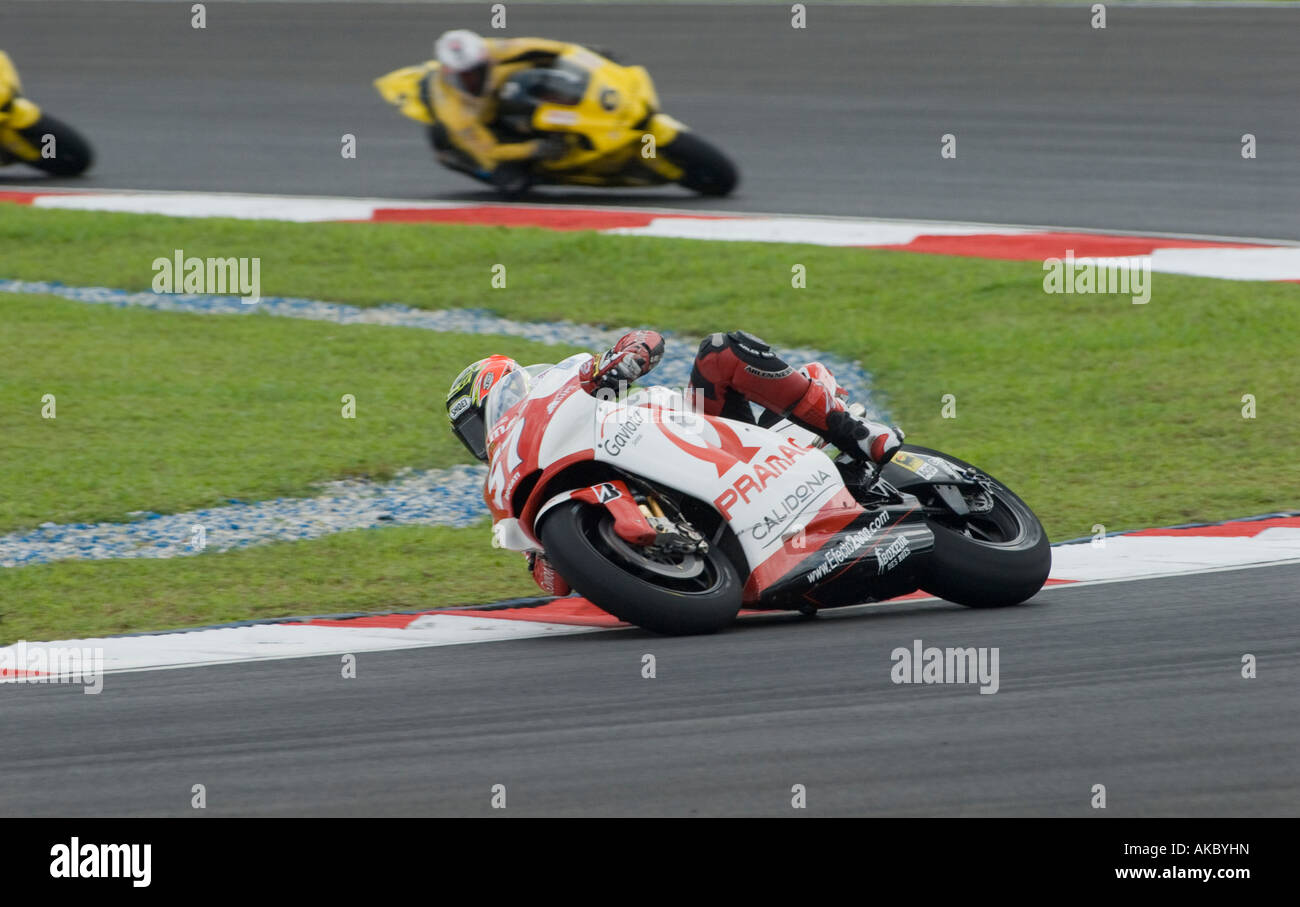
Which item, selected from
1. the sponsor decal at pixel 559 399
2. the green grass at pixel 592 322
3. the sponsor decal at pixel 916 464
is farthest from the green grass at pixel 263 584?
the sponsor decal at pixel 916 464

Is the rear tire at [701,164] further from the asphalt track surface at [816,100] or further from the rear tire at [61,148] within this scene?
the rear tire at [61,148]

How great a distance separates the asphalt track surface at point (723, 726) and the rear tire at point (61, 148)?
453 inches

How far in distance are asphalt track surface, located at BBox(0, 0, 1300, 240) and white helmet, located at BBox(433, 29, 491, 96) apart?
1356 mm

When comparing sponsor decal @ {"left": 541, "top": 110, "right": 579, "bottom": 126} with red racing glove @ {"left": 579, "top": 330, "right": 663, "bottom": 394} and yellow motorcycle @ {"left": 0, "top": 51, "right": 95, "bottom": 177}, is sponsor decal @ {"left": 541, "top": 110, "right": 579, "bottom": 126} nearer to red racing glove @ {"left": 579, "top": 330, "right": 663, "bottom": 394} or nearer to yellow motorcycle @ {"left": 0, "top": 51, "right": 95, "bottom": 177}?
yellow motorcycle @ {"left": 0, "top": 51, "right": 95, "bottom": 177}

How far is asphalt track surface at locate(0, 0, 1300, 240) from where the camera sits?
579 inches

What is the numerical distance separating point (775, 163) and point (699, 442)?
34.2 feet

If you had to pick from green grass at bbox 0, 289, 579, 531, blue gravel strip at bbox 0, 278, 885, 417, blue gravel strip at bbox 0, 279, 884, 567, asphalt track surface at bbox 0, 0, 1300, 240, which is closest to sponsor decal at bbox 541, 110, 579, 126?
asphalt track surface at bbox 0, 0, 1300, 240

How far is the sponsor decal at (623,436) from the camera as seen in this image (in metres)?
5.98

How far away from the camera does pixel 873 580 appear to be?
6.09 m

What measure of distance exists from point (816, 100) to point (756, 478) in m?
13.4

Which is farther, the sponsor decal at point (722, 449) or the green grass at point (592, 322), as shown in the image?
the green grass at point (592, 322)

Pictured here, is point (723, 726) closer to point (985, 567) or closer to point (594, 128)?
point (985, 567)

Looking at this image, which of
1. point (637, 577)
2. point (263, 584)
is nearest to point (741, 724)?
point (637, 577)

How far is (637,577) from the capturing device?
5781mm
